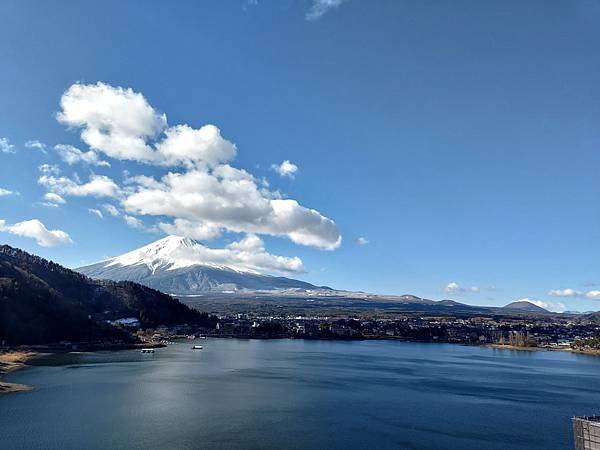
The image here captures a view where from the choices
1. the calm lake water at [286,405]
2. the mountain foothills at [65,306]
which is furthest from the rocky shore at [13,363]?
the mountain foothills at [65,306]

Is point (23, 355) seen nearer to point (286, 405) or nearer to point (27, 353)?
point (27, 353)

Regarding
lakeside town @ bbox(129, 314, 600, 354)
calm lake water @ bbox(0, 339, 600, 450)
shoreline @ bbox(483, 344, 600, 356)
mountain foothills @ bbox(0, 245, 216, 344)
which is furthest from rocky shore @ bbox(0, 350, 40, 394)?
shoreline @ bbox(483, 344, 600, 356)

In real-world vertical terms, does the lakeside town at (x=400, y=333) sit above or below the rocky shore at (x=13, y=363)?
above

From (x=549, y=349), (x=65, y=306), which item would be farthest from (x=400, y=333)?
(x=65, y=306)

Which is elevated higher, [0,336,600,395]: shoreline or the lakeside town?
the lakeside town

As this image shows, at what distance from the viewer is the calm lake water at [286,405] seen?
26469mm

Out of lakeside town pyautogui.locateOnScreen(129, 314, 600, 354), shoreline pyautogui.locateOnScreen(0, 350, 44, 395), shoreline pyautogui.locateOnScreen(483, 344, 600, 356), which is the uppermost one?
lakeside town pyautogui.locateOnScreen(129, 314, 600, 354)

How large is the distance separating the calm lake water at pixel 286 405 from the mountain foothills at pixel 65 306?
1351 centimetres

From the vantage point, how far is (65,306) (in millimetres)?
81250

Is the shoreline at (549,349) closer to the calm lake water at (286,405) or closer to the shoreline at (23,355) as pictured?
the calm lake water at (286,405)

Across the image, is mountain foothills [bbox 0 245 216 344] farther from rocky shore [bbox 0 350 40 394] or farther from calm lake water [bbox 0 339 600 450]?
calm lake water [bbox 0 339 600 450]

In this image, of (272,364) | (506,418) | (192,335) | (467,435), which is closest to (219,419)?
(467,435)

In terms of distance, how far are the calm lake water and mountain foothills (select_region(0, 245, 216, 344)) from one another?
13506 mm

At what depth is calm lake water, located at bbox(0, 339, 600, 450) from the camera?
26.5 metres
